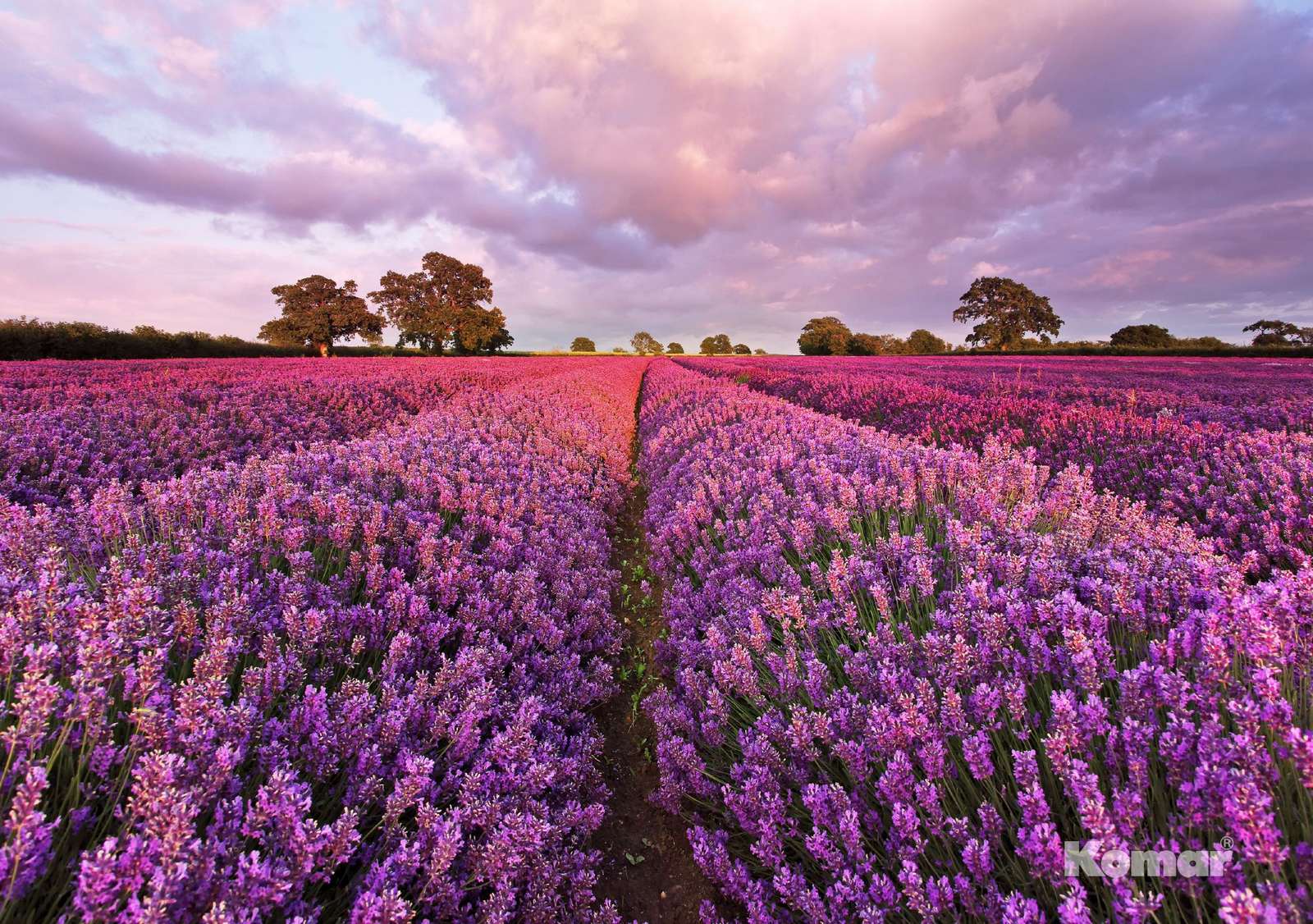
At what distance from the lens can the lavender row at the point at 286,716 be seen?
1104 mm

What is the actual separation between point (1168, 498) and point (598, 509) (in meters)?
5.31

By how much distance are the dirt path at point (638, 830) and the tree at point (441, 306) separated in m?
58.0

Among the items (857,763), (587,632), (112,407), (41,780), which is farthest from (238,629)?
(112,407)

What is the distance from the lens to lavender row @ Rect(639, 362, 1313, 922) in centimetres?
117

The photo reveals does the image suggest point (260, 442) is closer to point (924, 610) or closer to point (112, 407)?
point (112, 407)

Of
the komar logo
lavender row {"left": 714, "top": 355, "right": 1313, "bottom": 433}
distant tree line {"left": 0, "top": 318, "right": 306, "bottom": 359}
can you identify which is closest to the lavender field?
the komar logo

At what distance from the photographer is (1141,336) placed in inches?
2132

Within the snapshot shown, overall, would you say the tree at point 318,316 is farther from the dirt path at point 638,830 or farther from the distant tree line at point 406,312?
the dirt path at point 638,830

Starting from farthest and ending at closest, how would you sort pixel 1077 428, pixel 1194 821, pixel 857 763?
pixel 1077 428
pixel 857 763
pixel 1194 821

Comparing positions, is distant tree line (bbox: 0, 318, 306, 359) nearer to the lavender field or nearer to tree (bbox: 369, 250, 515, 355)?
tree (bbox: 369, 250, 515, 355)

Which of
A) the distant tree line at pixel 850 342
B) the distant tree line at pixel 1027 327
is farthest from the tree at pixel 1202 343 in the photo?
→ the distant tree line at pixel 850 342

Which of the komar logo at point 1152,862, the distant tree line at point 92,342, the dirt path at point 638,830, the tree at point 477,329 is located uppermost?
the tree at point 477,329

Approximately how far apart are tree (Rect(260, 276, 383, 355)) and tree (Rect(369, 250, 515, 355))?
329 cm

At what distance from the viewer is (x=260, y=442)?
7266 mm
